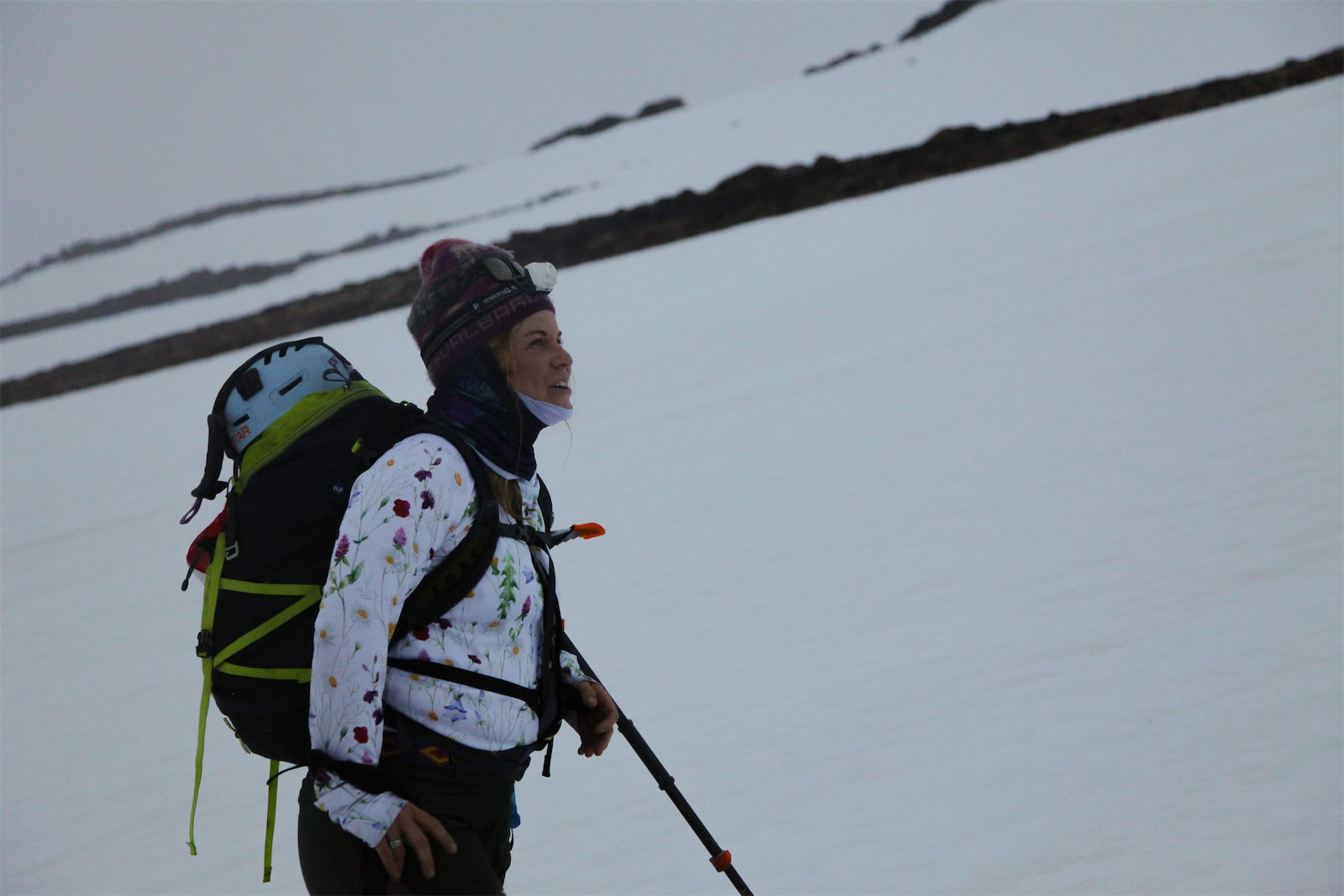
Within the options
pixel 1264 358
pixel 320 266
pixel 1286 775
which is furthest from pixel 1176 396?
pixel 320 266

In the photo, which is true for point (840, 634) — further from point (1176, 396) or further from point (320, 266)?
point (320, 266)

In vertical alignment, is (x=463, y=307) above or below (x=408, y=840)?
above

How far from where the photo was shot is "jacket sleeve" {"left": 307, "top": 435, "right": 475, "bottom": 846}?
1.40 m

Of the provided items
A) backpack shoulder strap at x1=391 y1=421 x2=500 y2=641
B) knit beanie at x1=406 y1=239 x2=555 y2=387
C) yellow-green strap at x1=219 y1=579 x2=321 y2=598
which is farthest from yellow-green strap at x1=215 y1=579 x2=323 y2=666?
knit beanie at x1=406 y1=239 x2=555 y2=387

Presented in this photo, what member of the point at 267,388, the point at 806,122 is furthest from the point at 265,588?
the point at 806,122

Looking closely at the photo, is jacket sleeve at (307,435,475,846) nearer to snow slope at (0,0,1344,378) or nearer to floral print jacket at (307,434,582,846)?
floral print jacket at (307,434,582,846)

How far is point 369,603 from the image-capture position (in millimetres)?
1397

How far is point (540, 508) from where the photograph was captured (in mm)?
1796

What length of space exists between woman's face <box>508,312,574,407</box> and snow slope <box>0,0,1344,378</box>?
62.1 ft

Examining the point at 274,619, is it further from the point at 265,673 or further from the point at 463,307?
the point at 463,307

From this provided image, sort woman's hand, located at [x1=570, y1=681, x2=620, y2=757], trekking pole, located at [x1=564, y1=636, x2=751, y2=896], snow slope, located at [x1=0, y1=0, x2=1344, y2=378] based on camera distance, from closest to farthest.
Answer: woman's hand, located at [x1=570, y1=681, x2=620, y2=757], trekking pole, located at [x1=564, y1=636, x2=751, y2=896], snow slope, located at [x1=0, y1=0, x2=1344, y2=378]

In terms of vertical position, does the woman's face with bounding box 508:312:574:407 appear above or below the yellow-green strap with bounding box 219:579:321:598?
above

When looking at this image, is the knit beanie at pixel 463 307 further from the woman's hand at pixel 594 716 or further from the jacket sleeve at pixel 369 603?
the woman's hand at pixel 594 716

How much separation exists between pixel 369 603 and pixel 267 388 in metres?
0.39
